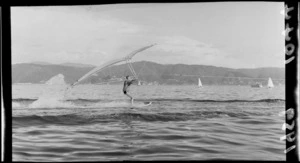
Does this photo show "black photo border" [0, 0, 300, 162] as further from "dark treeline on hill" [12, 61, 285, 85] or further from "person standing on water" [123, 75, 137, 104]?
"person standing on water" [123, 75, 137, 104]

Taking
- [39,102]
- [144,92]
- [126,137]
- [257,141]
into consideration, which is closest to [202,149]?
[257,141]

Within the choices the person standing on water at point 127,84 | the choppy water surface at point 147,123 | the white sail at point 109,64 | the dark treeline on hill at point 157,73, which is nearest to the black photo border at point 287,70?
the choppy water surface at point 147,123

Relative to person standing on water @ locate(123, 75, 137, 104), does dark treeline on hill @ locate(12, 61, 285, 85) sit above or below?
above

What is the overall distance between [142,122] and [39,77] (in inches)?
53.3

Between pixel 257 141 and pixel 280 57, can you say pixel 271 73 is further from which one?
pixel 257 141

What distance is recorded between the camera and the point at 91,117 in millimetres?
3623

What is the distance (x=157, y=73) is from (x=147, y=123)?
60 centimetres

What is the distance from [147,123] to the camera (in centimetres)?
346

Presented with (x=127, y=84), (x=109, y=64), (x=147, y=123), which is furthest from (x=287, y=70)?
(x=109, y=64)

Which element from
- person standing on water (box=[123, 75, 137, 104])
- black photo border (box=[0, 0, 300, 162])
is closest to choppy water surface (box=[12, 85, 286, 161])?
person standing on water (box=[123, 75, 137, 104])

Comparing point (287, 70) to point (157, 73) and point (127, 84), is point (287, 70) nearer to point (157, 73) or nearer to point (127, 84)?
point (157, 73)

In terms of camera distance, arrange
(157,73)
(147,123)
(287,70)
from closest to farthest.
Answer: (287,70) < (147,123) < (157,73)

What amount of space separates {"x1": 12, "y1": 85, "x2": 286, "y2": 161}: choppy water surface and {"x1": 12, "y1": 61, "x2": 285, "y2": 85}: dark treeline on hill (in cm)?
10

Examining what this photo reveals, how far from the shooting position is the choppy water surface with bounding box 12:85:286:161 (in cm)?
307
